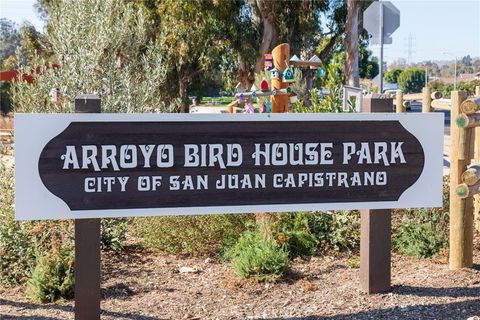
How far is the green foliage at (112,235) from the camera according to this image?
6340mm

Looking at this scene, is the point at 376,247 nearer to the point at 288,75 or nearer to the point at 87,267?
the point at 87,267

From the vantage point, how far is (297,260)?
238 inches

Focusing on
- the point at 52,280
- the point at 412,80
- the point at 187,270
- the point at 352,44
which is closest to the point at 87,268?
the point at 52,280

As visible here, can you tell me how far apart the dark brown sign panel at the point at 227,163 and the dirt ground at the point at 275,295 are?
75cm

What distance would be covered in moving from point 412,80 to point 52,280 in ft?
344

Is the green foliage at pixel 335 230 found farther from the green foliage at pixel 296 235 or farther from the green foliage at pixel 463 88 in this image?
the green foliage at pixel 463 88

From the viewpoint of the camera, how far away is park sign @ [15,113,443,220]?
13.6 ft

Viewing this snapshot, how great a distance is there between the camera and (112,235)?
6.38m

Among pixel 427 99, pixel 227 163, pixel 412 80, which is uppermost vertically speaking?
pixel 412 80

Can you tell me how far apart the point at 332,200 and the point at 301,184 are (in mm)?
240

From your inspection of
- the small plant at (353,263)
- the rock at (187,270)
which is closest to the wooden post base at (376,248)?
the small plant at (353,263)

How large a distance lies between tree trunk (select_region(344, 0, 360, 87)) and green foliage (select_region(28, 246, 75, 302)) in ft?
63.6

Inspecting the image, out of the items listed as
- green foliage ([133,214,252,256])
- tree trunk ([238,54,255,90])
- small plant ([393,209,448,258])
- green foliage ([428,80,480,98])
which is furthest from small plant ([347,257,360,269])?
tree trunk ([238,54,255,90])

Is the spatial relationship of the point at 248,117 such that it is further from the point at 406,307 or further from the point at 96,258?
the point at 406,307
